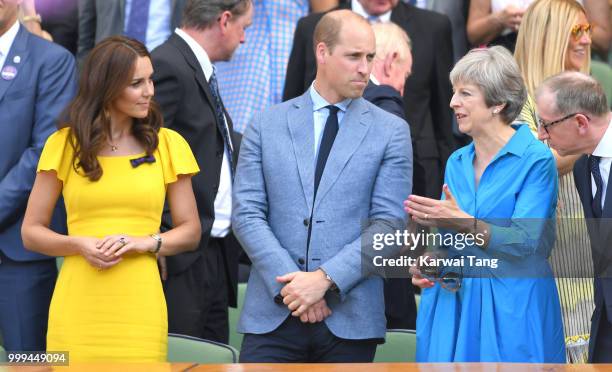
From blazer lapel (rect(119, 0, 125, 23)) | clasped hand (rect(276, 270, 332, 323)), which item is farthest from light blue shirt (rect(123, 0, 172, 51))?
clasped hand (rect(276, 270, 332, 323))

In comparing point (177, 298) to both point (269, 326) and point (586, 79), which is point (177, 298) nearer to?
point (269, 326)

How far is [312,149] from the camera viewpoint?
4.78 meters

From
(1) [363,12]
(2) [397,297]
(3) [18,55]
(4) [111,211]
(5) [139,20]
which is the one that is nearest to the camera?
(4) [111,211]

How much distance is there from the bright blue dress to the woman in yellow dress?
3.84 feet

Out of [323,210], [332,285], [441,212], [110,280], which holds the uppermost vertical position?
[441,212]

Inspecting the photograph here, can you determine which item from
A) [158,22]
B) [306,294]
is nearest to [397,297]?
[306,294]

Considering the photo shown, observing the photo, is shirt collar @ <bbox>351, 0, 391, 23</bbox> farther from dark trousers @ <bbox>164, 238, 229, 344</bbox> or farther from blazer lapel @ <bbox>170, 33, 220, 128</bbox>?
dark trousers @ <bbox>164, 238, 229, 344</bbox>

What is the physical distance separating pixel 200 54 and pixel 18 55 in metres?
0.88

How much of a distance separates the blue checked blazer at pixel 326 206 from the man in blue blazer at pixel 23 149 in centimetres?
115

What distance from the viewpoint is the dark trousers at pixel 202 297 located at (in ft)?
17.9

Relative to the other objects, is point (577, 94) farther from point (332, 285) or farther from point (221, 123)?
point (221, 123)

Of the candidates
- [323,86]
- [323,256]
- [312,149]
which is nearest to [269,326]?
[323,256]

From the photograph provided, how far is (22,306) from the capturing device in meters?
5.35

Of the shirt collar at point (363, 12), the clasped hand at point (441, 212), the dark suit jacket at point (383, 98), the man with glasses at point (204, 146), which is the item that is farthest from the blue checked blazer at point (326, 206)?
the shirt collar at point (363, 12)
